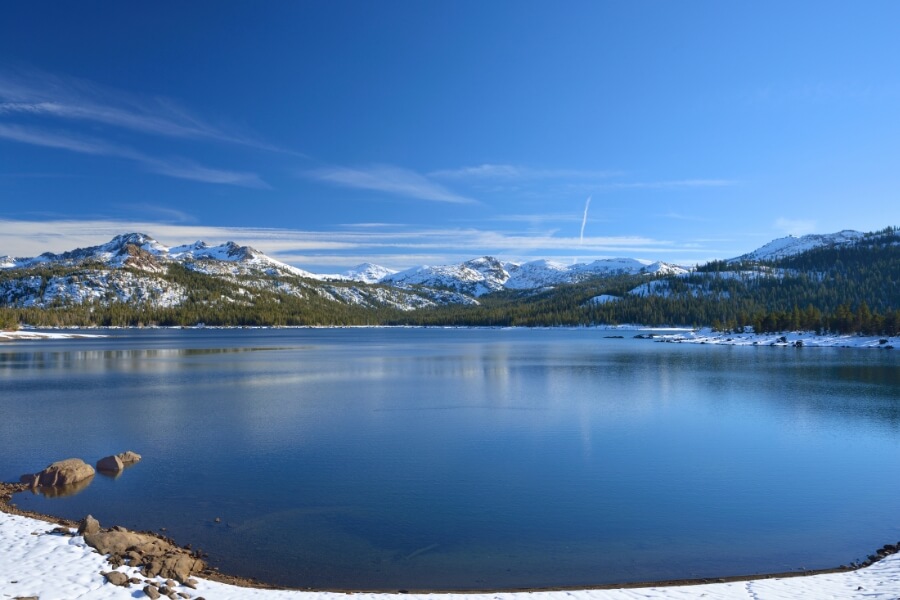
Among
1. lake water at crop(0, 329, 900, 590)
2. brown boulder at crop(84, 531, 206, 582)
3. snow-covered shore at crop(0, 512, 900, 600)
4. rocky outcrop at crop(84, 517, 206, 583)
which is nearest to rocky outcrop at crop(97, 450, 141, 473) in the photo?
lake water at crop(0, 329, 900, 590)

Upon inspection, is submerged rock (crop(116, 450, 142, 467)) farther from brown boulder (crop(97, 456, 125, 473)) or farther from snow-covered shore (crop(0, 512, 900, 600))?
snow-covered shore (crop(0, 512, 900, 600))

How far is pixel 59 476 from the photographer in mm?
23062

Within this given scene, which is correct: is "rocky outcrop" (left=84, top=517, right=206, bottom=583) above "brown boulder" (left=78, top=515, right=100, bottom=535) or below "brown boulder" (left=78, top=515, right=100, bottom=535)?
below

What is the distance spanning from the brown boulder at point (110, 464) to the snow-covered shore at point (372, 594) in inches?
419

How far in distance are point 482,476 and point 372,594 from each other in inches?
434

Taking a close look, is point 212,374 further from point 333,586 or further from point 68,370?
point 333,586

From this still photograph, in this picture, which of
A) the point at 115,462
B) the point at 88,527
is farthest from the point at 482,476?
the point at 115,462

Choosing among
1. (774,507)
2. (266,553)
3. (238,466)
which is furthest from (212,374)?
(774,507)

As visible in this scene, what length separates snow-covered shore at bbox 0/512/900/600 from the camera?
12930 mm

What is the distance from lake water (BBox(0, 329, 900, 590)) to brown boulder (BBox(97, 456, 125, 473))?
31.4 inches

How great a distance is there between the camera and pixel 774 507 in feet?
67.5

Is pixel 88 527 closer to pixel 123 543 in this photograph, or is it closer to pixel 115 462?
pixel 123 543

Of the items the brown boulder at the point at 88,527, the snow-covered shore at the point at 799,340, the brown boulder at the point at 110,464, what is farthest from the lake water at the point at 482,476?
the snow-covered shore at the point at 799,340

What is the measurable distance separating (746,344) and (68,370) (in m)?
128
